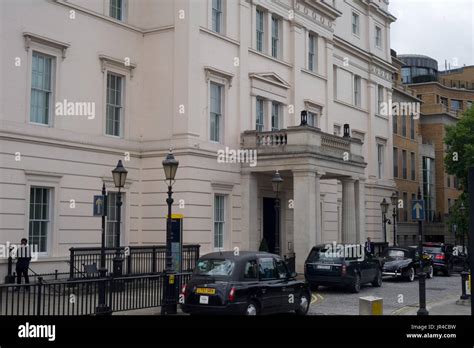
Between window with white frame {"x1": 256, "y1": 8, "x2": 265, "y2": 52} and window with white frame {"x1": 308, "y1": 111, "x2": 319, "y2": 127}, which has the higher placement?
window with white frame {"x1": 256, "y1": 8, "x2": 265, "y2": 52}

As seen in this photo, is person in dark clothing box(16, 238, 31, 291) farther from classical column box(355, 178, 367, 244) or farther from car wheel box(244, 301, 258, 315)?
classical column box(355, 178, 367, 244)

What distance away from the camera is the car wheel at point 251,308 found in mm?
15523

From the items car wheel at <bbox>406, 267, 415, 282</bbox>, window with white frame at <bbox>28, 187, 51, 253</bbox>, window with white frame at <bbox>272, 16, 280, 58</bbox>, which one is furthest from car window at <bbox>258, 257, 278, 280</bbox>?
window with white frame at <bbox>272, 16, 280, 58</bbox>

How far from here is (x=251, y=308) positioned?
15711 mm

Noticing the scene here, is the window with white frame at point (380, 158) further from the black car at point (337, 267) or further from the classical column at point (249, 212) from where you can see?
the black car at point (337, 267)

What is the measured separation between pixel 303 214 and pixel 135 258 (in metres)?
8.30

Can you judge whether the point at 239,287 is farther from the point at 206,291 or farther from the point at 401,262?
the point at 401,262

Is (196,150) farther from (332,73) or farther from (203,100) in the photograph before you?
(332,73)

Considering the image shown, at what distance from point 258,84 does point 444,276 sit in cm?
1426

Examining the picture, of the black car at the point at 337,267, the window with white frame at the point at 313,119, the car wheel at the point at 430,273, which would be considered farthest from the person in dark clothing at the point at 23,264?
the car wheel at the point at 430,273

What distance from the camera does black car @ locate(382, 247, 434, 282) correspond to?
96.3ft

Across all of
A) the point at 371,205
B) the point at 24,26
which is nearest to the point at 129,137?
the point at 24,26

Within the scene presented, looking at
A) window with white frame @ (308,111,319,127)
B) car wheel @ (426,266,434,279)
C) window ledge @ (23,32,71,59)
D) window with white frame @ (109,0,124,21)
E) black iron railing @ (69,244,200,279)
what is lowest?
car wheel @ (426,266,434,279)

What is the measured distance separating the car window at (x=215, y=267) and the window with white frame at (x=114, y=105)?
12013mm
